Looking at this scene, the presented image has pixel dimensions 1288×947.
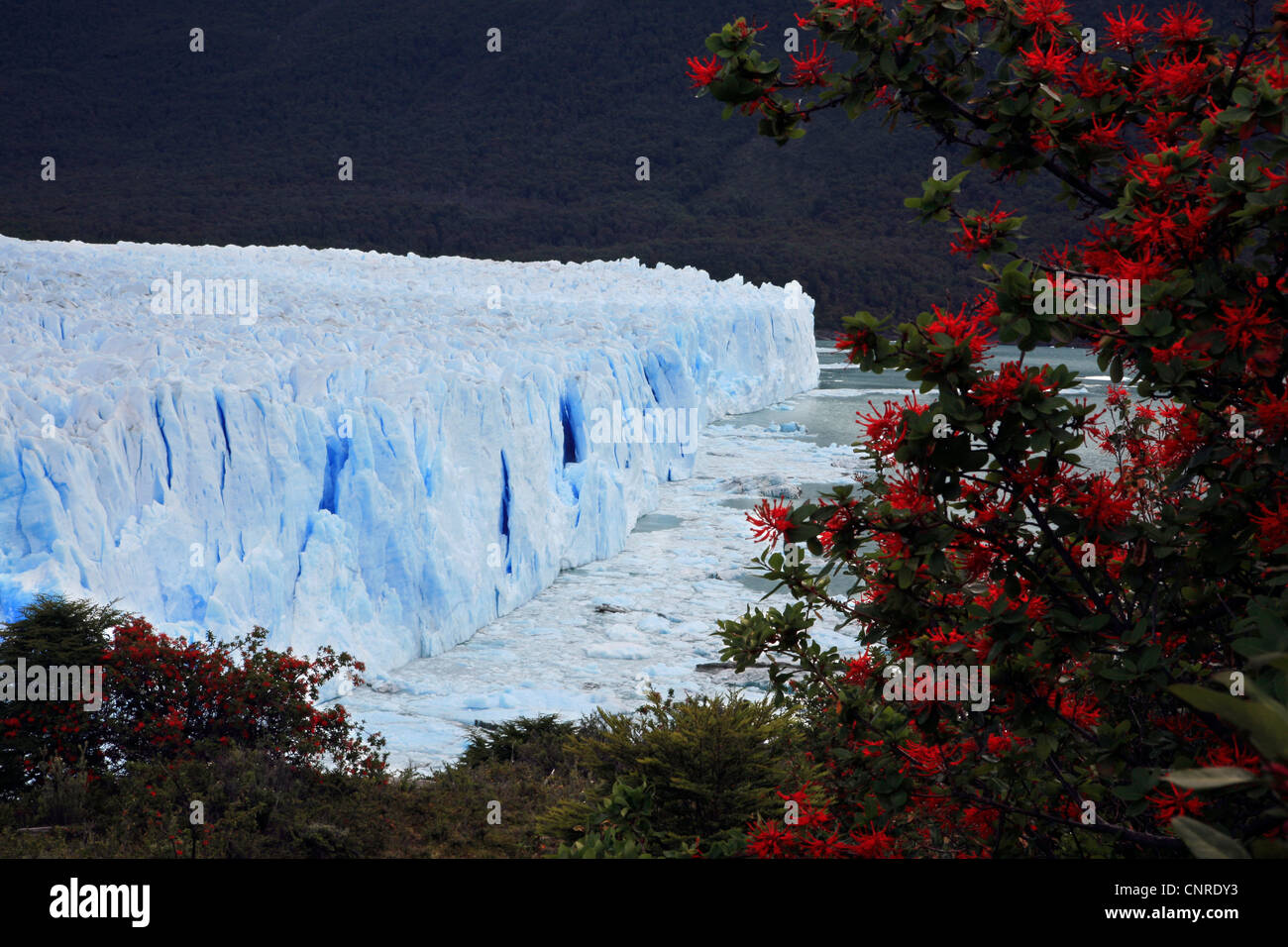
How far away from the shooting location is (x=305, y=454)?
32.5 feet

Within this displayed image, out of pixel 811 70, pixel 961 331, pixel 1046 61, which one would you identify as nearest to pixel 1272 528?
pixel 961 331

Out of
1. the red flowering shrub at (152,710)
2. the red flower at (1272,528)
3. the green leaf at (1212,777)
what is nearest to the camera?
the green leaf at (1212,777)

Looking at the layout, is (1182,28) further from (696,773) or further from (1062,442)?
(696,773)

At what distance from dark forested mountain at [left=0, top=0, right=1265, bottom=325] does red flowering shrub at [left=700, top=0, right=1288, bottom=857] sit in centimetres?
4795

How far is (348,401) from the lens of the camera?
10602mm

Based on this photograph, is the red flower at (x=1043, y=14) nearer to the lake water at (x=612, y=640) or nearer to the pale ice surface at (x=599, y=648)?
the lake water at (x=612, y=640)

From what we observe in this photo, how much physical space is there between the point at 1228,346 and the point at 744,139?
72855mm

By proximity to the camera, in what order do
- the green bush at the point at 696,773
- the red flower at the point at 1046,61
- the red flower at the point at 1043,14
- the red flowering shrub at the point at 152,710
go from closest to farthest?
the red flower at the point at 1046,61
the red flower at the point at 1043,14
the green bush at the point at 696,773
the red flowering shrub at the point at 152,710

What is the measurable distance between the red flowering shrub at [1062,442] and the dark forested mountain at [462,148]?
4795 cm

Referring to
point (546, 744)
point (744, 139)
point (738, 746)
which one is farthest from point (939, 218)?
point (744, 139)

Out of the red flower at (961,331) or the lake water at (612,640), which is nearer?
the red flower at (961,331)

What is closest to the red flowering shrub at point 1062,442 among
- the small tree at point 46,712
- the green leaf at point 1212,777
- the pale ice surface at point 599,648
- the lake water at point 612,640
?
the green leaf at point 1212,777

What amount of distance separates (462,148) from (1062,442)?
7478 cm

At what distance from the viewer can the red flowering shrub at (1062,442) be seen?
2.29 m
